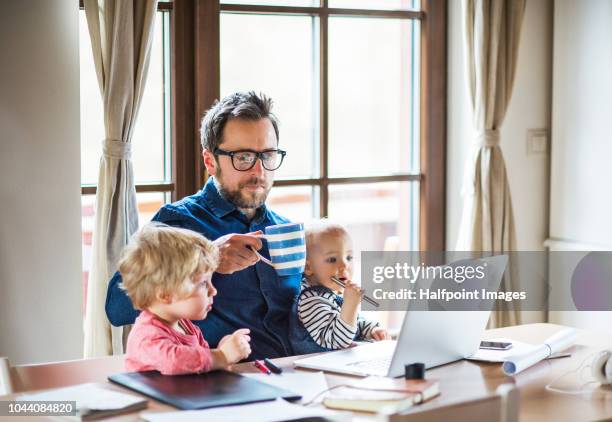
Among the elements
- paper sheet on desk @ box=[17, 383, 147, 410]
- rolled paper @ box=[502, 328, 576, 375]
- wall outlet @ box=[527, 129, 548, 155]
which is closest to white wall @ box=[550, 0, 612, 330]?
wall outlet @ box=[527, 129, 548, 155]

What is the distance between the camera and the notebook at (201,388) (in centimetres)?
160

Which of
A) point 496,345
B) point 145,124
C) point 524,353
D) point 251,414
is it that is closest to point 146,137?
point 145,124

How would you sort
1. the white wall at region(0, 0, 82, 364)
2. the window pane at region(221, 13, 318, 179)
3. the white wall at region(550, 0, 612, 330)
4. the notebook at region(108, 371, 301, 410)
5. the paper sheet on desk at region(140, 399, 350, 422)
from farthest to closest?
the white wall at region(550, 0, 612, 330) → the window pane at region(221, 13, 318, 179) → the white wall at region(0, 0, 82, 364) → the notebook at region(108, 371, 301, 410) → the paper sheet on desk at region(140, 399, 350, 422)

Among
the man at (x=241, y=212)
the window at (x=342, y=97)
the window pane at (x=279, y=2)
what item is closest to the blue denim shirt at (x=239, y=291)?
the man at (x=241, y=212)

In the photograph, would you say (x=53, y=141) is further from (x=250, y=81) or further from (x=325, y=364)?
(x=325, y=364)

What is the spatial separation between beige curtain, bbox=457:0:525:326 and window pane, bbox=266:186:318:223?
624 millimetres

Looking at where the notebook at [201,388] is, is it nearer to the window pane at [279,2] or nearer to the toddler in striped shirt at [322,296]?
the toddler in striped shirt at [322,296]

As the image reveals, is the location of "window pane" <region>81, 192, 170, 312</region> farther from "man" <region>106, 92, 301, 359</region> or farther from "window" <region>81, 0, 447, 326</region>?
"man" <region>106, 92, 301, 359</region>

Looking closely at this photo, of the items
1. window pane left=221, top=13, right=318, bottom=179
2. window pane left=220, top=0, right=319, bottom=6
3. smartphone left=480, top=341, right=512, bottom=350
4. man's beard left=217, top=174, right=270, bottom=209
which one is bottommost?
smartphone left=480, top=341, right=512, bottom=350

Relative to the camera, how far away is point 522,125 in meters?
3.71

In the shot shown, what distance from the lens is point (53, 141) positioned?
8.98 feet

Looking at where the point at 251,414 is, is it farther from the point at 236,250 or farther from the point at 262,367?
the point at 236,250

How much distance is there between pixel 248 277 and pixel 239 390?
715 mm

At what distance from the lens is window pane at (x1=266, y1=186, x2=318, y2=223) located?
3.36 metres
